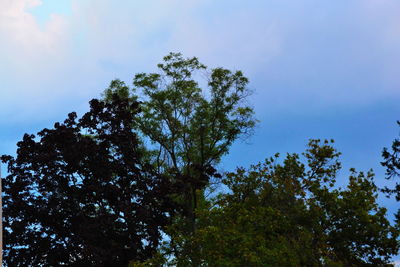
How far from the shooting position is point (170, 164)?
1288 inches

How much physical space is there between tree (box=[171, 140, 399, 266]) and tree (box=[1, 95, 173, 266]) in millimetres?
3605

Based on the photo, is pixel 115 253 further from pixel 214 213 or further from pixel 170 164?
pixel 170 164

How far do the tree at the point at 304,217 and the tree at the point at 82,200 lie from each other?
3605mm

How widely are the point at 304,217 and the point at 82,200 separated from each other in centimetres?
956

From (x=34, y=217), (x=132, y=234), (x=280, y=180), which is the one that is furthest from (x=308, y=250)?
(x=34, y=217)

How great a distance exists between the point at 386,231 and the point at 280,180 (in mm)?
5135

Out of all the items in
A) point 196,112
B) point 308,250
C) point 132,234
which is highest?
point 196,112

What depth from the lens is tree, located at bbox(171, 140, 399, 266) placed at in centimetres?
2011

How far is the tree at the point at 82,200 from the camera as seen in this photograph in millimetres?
23469

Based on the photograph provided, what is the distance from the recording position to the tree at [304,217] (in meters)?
20.1

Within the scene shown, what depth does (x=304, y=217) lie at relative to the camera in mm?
22703

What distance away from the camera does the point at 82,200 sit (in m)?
24.8

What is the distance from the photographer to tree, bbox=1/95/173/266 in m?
23.5

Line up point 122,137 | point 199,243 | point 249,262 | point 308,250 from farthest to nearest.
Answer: point 122,137
point 308,250
point 199,243
point 249,262
